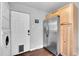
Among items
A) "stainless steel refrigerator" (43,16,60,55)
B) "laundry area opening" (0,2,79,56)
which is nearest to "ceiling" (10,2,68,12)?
"laundry area opening" (0,2,79,56)

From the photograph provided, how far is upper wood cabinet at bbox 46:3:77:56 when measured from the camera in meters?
0.95

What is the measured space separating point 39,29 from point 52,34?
159 millimetres

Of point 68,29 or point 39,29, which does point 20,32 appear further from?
point 68,29

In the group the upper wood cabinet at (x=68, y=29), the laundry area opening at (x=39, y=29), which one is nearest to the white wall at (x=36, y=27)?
the laundry area opening at (x=39, y=29)

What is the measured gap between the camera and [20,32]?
1046mm

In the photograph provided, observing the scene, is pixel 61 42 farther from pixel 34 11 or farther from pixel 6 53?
pixel 6 53

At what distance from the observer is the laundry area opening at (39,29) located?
0.97 meters

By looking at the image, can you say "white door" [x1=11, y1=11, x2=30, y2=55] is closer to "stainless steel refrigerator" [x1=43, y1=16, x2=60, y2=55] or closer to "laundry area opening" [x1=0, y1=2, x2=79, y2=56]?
"laundry area opening" [x1=0, y1=2, x2=79, y2=56]

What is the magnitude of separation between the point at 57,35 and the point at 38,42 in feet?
0.76

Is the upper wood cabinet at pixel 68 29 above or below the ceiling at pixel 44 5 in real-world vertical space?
below

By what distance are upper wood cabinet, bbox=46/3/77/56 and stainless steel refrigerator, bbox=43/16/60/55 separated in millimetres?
43

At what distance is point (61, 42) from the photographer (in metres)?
0.99

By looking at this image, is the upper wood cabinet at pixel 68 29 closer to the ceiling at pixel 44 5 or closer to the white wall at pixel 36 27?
the ceiling at pixel 44 5

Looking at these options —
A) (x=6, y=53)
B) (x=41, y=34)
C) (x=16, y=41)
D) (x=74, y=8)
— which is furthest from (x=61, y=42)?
(x=6, y=53)
